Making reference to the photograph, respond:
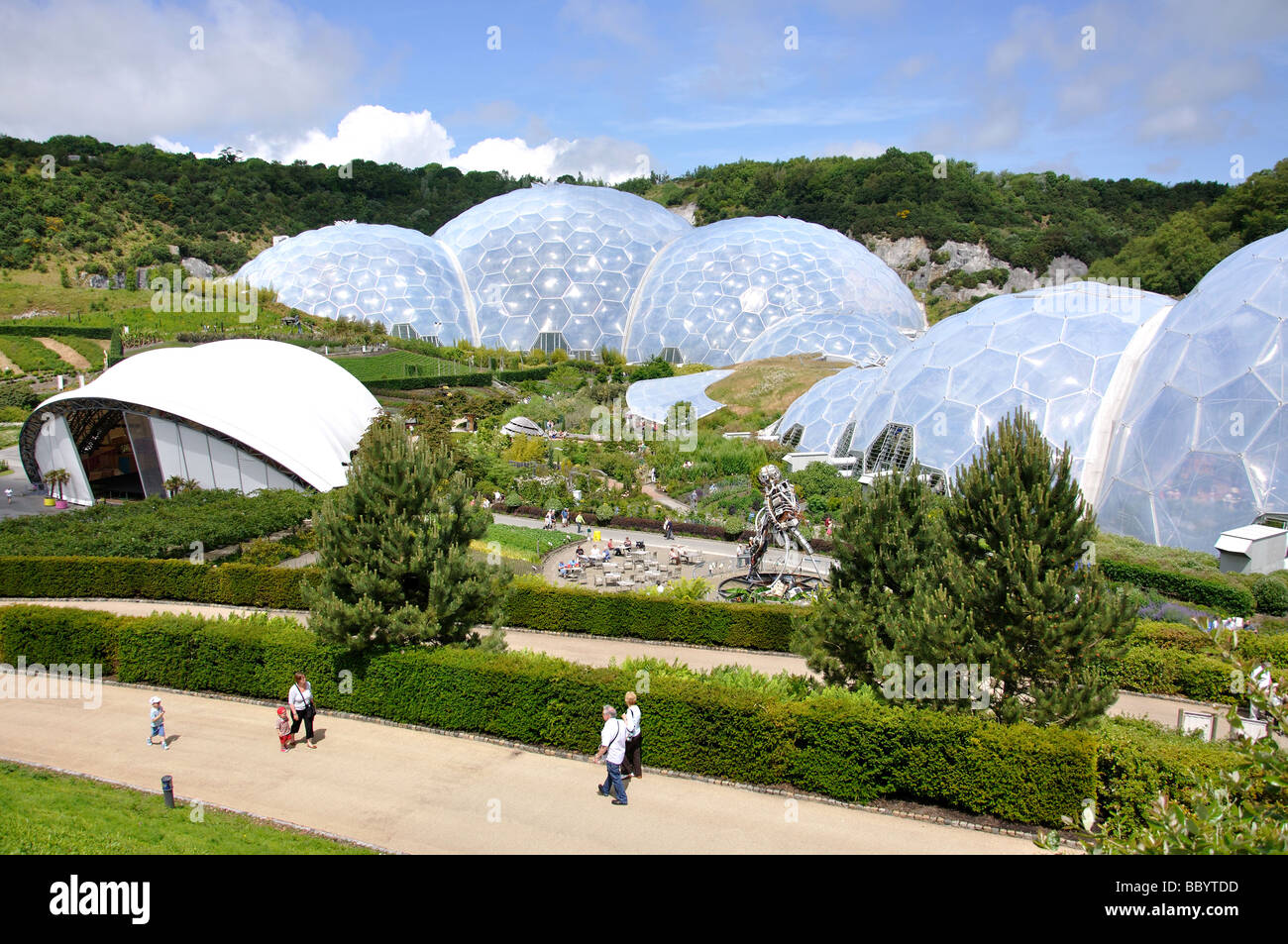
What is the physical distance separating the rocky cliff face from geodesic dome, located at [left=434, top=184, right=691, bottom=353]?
33.1m

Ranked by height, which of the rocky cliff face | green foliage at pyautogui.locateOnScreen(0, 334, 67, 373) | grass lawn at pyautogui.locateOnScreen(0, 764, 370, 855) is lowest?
grass lawn at pyautogui.locateOnScreen(0, 764, 370, 855)

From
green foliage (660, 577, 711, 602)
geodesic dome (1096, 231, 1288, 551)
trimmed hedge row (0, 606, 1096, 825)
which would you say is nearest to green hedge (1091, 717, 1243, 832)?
trimmed hedge row (0, 606, 1096, 825)

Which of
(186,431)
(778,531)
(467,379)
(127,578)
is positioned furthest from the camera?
(467,379)

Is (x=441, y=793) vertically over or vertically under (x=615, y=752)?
under

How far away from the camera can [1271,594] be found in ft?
62.0

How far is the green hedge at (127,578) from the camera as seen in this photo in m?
20.2

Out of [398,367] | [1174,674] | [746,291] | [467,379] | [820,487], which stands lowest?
[1174,674]

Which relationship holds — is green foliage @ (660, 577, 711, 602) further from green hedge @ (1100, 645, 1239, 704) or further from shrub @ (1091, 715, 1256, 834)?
shrub @ (1091, 715, 1256, 834)

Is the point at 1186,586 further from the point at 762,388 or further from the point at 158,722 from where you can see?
the point at 762,388

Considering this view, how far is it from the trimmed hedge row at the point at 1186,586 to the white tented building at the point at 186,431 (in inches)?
969

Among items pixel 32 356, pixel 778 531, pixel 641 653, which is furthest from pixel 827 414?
pixel 32 356

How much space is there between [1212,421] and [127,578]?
28.0 metres

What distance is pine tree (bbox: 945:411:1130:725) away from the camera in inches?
420

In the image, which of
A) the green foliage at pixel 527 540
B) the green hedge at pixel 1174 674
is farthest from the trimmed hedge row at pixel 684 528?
the green hedge at pixel 1174 674
